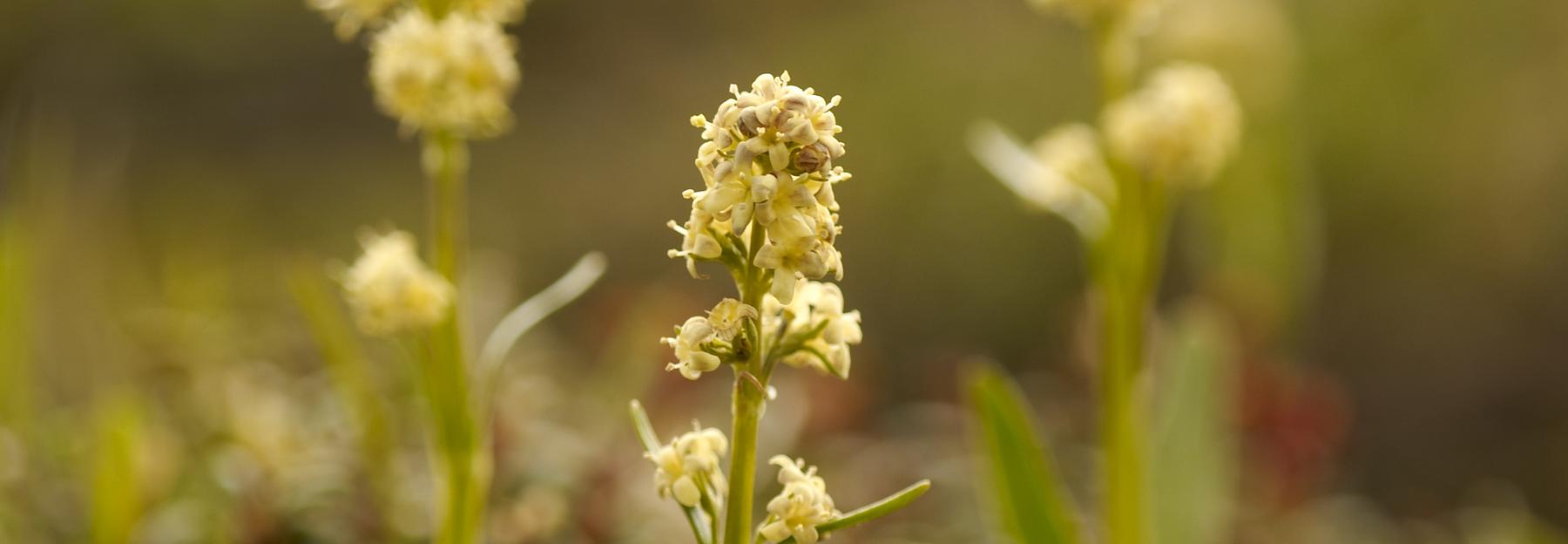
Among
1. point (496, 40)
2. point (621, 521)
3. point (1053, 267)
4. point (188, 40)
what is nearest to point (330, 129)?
point (188, 40)

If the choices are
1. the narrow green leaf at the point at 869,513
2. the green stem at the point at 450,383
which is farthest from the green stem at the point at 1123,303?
the narrow green leaf at the point at 869,513

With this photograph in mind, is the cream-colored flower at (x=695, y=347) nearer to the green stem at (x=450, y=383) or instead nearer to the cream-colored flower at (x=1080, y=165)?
the green stem at (x=450, y=383)

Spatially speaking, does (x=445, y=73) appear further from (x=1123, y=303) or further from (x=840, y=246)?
(x=840, y=246)

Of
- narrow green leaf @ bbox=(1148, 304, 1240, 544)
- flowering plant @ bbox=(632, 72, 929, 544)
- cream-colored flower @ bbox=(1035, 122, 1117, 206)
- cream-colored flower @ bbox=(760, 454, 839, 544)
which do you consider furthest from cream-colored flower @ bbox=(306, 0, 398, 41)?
narrow green leaf @ bbox=(1148, 304, 1240, 544)

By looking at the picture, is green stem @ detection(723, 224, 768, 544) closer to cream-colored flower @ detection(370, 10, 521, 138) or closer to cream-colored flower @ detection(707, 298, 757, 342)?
cream-colored flower @ detection(707, 298, 757, 342)

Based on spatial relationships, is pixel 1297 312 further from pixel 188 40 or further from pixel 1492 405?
pixel 188 40

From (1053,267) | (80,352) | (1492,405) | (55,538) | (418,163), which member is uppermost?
(418,163)
